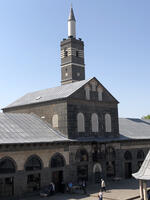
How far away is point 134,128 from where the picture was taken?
47.5 metres

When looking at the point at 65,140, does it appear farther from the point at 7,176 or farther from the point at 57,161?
the point at 7,176

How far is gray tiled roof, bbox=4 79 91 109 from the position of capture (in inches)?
1437

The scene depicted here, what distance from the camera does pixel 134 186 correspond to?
33.2 m

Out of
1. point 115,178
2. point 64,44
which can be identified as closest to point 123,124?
point 115,178

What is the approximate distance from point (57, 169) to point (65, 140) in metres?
3.33

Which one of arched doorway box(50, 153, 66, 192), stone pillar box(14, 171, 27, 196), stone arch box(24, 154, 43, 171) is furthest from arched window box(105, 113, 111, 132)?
stone pillar box(14, 171, 27, 196)

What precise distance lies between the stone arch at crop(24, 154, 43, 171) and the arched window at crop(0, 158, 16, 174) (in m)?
1.50

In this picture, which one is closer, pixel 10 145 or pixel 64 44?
pixel 10 145

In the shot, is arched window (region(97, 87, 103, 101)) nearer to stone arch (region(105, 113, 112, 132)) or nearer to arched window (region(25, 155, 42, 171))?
stone arch (region(105, 113, 112, 132))

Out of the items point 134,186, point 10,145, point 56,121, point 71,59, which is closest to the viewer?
point 10,145

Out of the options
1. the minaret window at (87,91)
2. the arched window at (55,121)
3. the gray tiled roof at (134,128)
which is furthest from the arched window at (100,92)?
the gray tiled roof at (134,128)

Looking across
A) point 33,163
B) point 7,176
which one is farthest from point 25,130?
point 7,176

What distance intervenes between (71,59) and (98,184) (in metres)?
33.3

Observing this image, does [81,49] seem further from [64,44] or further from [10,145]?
[10,145]
